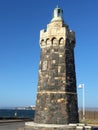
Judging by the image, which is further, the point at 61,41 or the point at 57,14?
the point at 57,14

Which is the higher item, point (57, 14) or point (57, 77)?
point (57, 14)

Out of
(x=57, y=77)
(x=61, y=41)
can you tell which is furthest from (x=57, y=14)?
(x=57, y=77)

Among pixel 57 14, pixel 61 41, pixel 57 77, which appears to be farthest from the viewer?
pixel 57 14

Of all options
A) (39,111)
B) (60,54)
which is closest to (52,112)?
(39,111)

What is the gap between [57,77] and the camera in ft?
68.4

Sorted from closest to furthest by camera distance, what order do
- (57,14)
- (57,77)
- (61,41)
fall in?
(57,77)
(61,41)
(57,14)

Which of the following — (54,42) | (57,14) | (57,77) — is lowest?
(57,77)

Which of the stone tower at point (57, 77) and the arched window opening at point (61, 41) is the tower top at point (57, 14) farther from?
the arched window opening at point (61, 41)

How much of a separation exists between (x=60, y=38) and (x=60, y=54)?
111 cm

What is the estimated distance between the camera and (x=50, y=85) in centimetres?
2089

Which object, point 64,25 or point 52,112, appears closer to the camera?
point 52,112

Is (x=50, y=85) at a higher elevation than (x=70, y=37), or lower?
lower

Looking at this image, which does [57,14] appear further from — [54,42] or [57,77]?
[57,77]

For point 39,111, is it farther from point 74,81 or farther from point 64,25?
point 64,25
